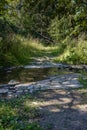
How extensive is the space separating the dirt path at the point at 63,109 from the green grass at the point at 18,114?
0.42 ft

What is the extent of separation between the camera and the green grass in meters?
3.64

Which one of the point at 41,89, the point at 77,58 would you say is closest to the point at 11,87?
the point at 41,89

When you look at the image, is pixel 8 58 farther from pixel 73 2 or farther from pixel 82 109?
pixel 82 109

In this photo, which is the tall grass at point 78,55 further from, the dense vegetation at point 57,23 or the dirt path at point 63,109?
the dirt path at point 63,109

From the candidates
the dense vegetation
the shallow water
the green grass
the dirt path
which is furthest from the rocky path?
the dense vegetation

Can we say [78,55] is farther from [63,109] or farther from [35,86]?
[63,109]

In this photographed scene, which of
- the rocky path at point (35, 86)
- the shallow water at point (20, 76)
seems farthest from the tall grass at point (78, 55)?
the rocky path at point (35, 86)

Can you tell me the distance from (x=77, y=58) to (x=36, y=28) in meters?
21.5

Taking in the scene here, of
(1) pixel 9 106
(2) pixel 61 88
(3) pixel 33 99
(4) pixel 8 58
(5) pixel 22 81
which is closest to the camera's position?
(1) pixel 9 106

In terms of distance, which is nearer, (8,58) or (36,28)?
(8,58)

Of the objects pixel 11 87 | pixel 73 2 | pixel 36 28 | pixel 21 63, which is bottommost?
pixel 36 28

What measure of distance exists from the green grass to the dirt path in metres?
0.13

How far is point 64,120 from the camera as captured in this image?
12.8 feet

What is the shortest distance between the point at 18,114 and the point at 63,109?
27.3 inches
